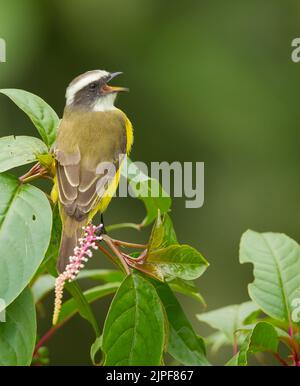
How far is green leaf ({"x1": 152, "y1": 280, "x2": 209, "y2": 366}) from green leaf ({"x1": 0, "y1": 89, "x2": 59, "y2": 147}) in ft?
1.76

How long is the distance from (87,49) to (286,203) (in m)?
1.99

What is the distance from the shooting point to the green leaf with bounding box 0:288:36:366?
81.4 inches

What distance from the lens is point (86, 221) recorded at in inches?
109

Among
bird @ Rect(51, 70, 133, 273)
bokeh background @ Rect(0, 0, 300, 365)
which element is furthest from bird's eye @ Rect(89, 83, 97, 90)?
bokeh background @ Rect(0, 0, 300, 365)

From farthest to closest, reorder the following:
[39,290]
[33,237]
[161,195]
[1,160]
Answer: [39,290]
[161,195]
[1,160]
[33,237]

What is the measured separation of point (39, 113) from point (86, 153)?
0.57 m

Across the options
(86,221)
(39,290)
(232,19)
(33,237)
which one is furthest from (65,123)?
(232,19)

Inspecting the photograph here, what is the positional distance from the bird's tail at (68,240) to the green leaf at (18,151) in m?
0.27

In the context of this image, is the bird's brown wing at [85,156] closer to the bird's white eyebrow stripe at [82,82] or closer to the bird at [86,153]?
the bird at [86,153]

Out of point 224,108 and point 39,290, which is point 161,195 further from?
point 224,108

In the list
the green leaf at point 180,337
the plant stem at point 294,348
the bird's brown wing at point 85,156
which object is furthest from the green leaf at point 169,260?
the bird's brown wing at point 85,156

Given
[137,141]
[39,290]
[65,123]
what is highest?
[137,141]
